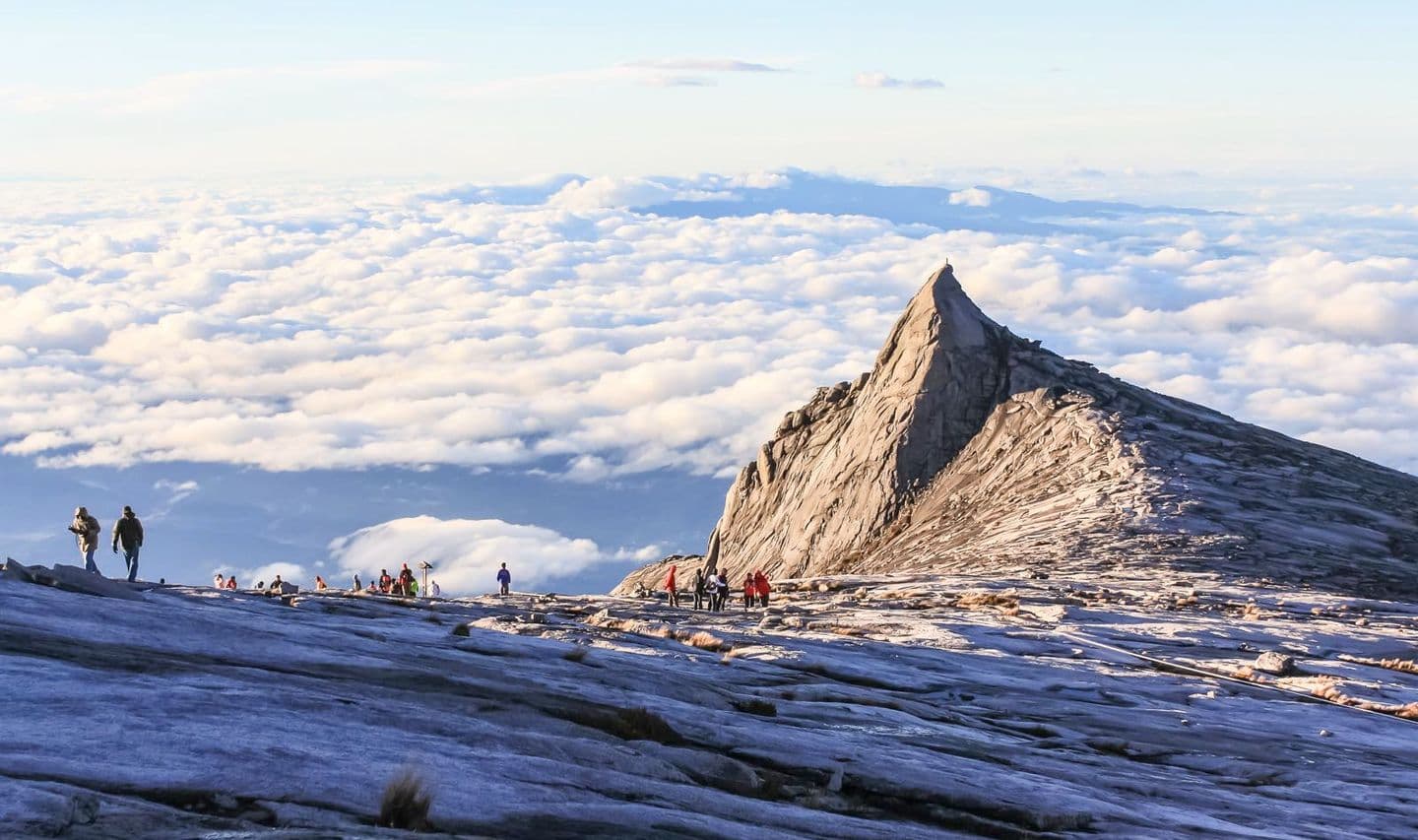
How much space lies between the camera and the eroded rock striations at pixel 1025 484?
194 feet

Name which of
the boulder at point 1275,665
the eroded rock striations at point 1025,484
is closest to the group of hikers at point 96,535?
the eroded rock striations at point 1025,484

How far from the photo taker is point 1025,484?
235 feet

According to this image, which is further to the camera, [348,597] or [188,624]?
[348,597]

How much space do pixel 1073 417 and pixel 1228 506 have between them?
12537 millimetres

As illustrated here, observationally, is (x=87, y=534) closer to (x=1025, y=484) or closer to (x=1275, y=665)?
(x=1275, y=665)

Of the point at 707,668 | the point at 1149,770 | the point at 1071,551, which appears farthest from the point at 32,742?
the point at 1071,551

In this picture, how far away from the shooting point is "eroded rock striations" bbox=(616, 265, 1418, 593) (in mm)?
59000

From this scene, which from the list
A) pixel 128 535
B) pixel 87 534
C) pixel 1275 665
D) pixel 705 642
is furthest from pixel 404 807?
pixel 87 534

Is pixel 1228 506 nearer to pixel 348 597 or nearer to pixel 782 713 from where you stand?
pixel 348 597

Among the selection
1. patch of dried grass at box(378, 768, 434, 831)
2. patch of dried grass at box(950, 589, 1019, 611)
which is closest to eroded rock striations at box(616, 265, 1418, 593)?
patch of dried grass at box(950, 589, 1019, 611)

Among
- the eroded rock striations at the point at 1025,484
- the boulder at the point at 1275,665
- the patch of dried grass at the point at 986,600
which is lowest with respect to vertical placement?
the boulder at the point at 1275,665

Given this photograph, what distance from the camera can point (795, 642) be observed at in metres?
33.3

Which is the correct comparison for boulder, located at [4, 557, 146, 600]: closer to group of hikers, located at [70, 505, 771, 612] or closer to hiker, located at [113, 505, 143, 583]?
group of hikers, located at [70, 505, 771, 612]

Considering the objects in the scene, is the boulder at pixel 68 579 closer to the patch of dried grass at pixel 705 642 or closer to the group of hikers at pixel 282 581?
the patch of dried grass at pixel 705 642
